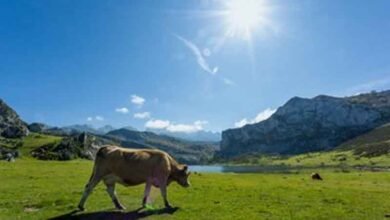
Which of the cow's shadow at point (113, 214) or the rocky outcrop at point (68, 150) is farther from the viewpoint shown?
the rocky outcrop at point (68, 150)

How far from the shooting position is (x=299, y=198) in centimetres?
3097

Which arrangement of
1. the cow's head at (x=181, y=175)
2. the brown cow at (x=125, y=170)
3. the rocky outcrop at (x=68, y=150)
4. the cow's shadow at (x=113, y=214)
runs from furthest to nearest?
the rocky outcrop at (x=68, y=150) < the cow's head at (x=181, y=175) < the brown cow at (x=125, y=170) < the cow's shadow at (x=113, y=214)

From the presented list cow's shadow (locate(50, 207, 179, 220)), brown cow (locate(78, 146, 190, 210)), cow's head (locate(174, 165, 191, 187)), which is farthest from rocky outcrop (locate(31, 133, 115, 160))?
cow's shadow (locate(50, 207, 179, 220))

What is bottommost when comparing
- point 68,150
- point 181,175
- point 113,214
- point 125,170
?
point 113,214

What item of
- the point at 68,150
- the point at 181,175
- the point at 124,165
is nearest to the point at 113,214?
the point at 124,165

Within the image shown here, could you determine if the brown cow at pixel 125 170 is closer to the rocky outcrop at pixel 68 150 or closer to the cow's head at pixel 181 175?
the cow's head at pixel 181 175

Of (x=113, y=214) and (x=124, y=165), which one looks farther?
(x=124, y=165)

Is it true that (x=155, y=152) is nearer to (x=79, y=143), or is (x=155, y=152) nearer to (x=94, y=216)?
(x=94, y=216)

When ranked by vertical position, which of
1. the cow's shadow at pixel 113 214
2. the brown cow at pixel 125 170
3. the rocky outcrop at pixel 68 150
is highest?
the rocky outcrop at pixel 68 150

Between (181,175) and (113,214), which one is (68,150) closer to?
(181,175)

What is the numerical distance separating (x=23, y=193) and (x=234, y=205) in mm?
16452

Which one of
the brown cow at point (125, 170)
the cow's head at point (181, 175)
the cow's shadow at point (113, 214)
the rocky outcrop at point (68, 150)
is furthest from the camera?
the rocky outcrop at point (68, 150)

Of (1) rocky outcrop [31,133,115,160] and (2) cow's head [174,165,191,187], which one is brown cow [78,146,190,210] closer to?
(2) cow's head [174,165,191,187]

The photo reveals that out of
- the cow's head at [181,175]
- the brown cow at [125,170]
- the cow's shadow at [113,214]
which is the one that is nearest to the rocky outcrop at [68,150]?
the cow's head at [181,175]
